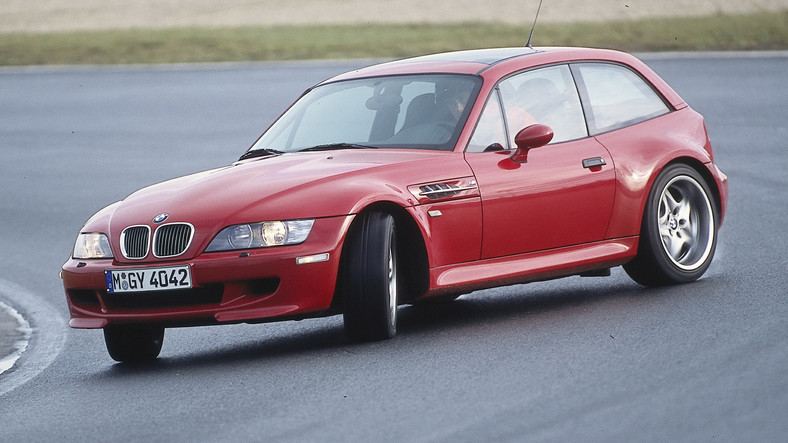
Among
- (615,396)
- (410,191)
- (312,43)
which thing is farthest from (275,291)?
(312,43)

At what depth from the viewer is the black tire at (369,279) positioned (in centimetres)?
704

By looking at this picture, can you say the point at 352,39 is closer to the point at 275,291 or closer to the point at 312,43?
the point at 312,43

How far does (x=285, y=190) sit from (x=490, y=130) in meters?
1.49

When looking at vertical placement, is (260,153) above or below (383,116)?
below

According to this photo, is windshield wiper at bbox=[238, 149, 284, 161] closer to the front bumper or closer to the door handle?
the front bumper

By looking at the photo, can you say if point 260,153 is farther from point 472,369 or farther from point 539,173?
point 472,369

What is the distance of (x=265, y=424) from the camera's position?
18.6 ft

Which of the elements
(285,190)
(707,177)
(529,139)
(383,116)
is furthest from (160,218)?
(707,177)

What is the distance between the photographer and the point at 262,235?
7.02 meters

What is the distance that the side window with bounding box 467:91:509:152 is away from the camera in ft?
26.2

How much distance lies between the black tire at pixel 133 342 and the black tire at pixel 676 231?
298 centimetres

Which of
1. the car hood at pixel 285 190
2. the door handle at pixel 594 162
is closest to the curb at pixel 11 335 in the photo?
the car hood at pixel 285 190

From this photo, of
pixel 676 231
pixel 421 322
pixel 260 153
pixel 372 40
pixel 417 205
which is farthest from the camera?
pixel 372 40

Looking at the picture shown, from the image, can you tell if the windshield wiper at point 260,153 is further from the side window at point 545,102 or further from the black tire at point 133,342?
the side window at point 545,102
